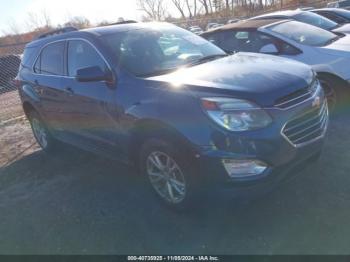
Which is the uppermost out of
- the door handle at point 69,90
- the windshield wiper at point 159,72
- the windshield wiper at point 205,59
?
the windshield wiper at point 159,72

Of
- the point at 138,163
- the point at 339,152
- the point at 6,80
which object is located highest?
the point at 138,163

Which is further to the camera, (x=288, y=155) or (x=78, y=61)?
(x=78, y=61)

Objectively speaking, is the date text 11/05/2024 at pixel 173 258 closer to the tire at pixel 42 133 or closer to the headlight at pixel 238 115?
the headlight at pixel 238 115

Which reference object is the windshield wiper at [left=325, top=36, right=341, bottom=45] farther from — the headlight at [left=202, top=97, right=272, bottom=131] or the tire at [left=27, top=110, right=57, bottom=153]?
the tire at [left=27, top=110, right=57, bottom=153]

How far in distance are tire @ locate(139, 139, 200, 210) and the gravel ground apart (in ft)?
0.51

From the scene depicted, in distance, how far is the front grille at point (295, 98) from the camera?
3.25m

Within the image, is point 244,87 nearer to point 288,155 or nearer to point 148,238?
point 288,155

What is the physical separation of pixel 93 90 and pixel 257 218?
7.37ft

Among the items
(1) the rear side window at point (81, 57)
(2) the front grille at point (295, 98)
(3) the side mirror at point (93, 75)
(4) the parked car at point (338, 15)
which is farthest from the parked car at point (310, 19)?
(3) the side mirror at point (93, 75)

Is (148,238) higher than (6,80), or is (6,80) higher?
(148,238)

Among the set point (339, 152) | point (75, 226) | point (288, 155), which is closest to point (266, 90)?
point (288, 155)

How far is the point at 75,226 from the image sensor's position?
13.0 ft

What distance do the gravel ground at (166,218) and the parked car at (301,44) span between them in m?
1.01

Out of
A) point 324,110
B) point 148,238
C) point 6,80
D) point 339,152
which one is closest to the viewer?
point 148,238
